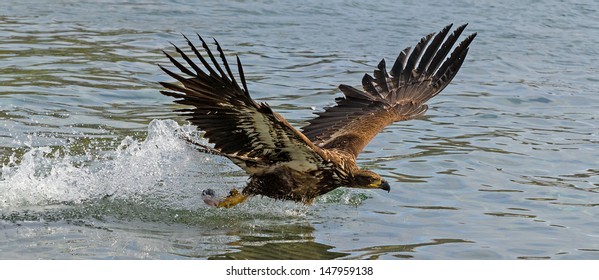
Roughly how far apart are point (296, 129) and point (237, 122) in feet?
1.26

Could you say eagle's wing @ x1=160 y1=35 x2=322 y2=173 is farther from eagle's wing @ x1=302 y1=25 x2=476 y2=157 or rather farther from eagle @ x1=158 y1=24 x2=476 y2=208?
eagle's wing @ x1=302 y1=25 x2=476 y2=157

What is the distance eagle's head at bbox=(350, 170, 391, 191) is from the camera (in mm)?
6844

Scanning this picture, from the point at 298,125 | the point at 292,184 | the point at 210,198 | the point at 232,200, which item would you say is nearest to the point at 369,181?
the point at 292,184

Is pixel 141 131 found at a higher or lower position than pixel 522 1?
lower

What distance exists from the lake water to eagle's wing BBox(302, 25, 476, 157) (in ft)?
1.70

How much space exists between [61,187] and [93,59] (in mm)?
4228

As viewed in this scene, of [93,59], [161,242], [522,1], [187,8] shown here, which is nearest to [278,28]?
[187,8]

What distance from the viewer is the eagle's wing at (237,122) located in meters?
5.71

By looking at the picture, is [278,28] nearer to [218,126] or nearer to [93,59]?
[93,59]

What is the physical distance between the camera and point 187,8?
45.4 feet

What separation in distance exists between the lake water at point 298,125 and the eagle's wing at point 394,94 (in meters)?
0.52

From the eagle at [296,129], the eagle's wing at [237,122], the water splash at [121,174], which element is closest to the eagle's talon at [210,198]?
the eagle at [296,129]

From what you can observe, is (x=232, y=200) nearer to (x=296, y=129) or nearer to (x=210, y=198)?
(x=210, y=198)

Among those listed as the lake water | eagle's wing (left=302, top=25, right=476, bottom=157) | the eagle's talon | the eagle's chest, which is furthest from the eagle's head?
the eagle's talon
